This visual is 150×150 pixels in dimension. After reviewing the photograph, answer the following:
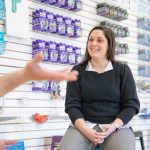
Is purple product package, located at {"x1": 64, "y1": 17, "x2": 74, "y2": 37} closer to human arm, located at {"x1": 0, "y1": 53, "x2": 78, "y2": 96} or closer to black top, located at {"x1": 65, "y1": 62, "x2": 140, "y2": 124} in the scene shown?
black top, located at {"x1": 65, "y1": 62, "x2": 140, "y2": 124}

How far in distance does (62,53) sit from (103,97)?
44.3 inches

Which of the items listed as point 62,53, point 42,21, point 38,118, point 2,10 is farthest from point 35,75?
point 62,53

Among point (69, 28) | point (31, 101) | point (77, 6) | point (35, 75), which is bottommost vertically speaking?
point (31, 101)

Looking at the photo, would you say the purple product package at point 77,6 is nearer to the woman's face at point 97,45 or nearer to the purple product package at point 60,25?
the purple product package at point 60,25

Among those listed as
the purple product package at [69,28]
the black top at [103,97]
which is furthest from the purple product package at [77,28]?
the black top at [103,97]

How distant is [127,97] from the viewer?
2.28m

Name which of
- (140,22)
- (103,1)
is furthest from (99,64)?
(140,22)

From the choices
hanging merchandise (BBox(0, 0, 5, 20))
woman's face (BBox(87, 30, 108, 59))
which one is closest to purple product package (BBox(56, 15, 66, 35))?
hanging merchandise (BBox(0, 0, 5, 20))

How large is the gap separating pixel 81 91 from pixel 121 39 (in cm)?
205

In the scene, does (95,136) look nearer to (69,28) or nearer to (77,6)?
(69,28)

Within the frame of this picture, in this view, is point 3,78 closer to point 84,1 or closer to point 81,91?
point 81,91

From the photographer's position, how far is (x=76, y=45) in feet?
11.7

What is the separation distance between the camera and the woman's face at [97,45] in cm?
239

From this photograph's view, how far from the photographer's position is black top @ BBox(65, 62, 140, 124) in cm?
223
